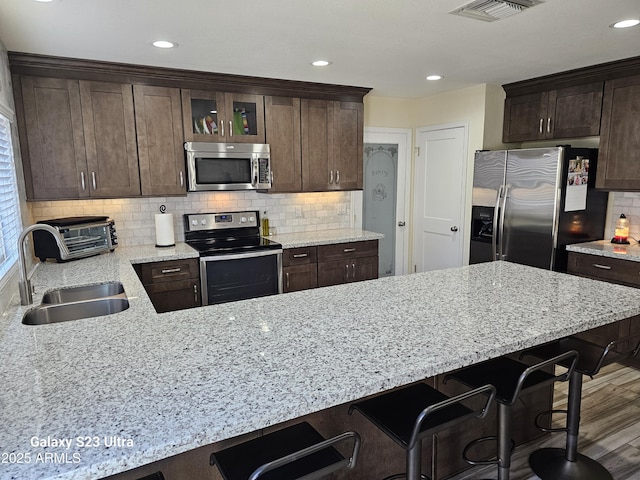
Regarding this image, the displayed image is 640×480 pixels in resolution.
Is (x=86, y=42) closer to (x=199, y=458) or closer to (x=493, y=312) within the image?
(x=199, y=458)

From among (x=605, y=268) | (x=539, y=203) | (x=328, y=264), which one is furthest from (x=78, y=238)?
(x=605, y=268)

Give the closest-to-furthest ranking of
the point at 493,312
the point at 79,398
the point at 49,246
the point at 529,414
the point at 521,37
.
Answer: the point at 79,398 → the point at 493,312 → the point at 529,414 → the point at 521,37 → the point at 49,246

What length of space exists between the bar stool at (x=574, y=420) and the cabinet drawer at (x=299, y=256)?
7.26 ft

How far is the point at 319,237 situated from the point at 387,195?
131 cm

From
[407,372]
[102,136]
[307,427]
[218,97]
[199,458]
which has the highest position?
[218,97]

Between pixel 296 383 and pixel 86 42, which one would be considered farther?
pixel 86 42

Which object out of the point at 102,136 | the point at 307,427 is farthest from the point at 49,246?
the point at 307,427

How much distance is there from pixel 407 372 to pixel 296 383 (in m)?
0.33

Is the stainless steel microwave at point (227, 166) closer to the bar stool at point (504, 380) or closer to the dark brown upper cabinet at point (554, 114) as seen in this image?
the dark brown upper cabinet at point (554, 114)

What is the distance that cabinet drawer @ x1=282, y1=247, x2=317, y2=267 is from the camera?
151 inches

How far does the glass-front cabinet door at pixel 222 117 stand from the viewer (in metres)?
3.66

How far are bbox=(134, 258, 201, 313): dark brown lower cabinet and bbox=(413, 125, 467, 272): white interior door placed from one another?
2738 millimetres

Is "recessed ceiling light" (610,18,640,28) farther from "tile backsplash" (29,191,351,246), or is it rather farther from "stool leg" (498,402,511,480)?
"tile backsplash" (29,191,351,246)

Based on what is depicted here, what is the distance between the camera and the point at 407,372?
4.18ft
